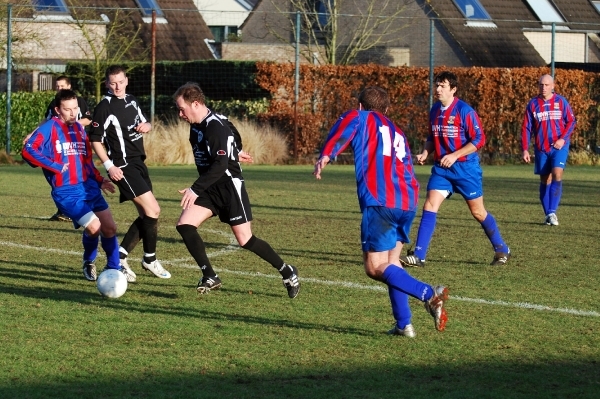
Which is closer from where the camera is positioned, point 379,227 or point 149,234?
point 379,227

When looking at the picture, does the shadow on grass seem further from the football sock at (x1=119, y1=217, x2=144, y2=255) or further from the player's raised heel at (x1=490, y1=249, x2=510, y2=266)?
the player's raised heel at (x1=490, y1=249, x2=510, y2=266)

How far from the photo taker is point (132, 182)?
28.2 feet

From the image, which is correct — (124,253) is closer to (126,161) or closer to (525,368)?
(126,161)

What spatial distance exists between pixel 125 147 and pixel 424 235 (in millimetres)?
2793

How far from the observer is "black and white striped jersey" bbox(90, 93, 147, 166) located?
8.56 m

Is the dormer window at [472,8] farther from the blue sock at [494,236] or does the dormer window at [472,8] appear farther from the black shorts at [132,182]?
the black shorts at [132,182]

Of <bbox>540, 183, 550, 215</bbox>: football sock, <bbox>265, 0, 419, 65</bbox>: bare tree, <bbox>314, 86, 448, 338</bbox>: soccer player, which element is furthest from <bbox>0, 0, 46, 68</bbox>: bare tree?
<bbox>314, 86, 448, 338</bbox>: soccer player

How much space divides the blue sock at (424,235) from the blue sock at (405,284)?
304cm

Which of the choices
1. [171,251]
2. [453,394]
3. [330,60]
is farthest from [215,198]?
[330,60]

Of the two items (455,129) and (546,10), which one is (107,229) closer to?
(455,129)

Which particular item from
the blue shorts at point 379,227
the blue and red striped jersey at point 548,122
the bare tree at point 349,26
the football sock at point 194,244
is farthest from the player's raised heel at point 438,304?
the bare tree at point 349,26

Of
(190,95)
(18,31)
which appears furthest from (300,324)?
(18,31)

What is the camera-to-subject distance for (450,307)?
732cm

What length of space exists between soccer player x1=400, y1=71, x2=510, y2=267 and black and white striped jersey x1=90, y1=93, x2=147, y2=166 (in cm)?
257
